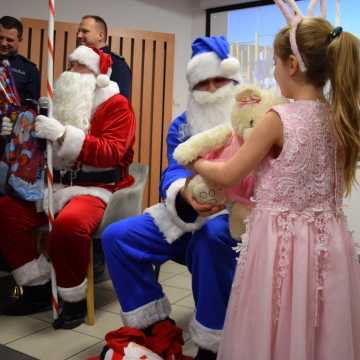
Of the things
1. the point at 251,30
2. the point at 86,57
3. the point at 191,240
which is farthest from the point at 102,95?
the point at 251,30

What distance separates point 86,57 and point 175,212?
105 centimetres

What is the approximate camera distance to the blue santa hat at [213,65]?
172 centimetres

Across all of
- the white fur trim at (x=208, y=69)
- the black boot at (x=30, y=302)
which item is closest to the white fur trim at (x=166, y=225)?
the white fur trim at (x=208, y=69)

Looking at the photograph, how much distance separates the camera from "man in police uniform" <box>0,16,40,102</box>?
2.69 meters

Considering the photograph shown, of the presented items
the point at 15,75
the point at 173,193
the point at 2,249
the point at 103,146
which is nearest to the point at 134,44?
the point at 15,75

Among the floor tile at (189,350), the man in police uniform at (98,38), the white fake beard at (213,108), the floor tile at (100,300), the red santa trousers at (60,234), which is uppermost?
the man in police uniform at (98,38)

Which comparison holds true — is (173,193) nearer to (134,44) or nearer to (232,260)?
(232,260)

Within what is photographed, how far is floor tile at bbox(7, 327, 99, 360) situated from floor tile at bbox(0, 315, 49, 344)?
0.04 metres

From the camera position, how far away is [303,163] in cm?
112

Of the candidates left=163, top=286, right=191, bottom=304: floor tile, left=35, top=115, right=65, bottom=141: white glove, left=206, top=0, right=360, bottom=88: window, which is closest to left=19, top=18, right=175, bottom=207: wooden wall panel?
left=206, top=0, right=360, bottom=88: window

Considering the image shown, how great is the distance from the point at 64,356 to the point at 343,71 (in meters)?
1.37

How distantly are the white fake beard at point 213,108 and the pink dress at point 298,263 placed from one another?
583 millimetres

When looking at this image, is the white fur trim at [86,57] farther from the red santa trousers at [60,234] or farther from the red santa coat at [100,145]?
the red santa trousers at [60,234]

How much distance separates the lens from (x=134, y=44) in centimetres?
388
